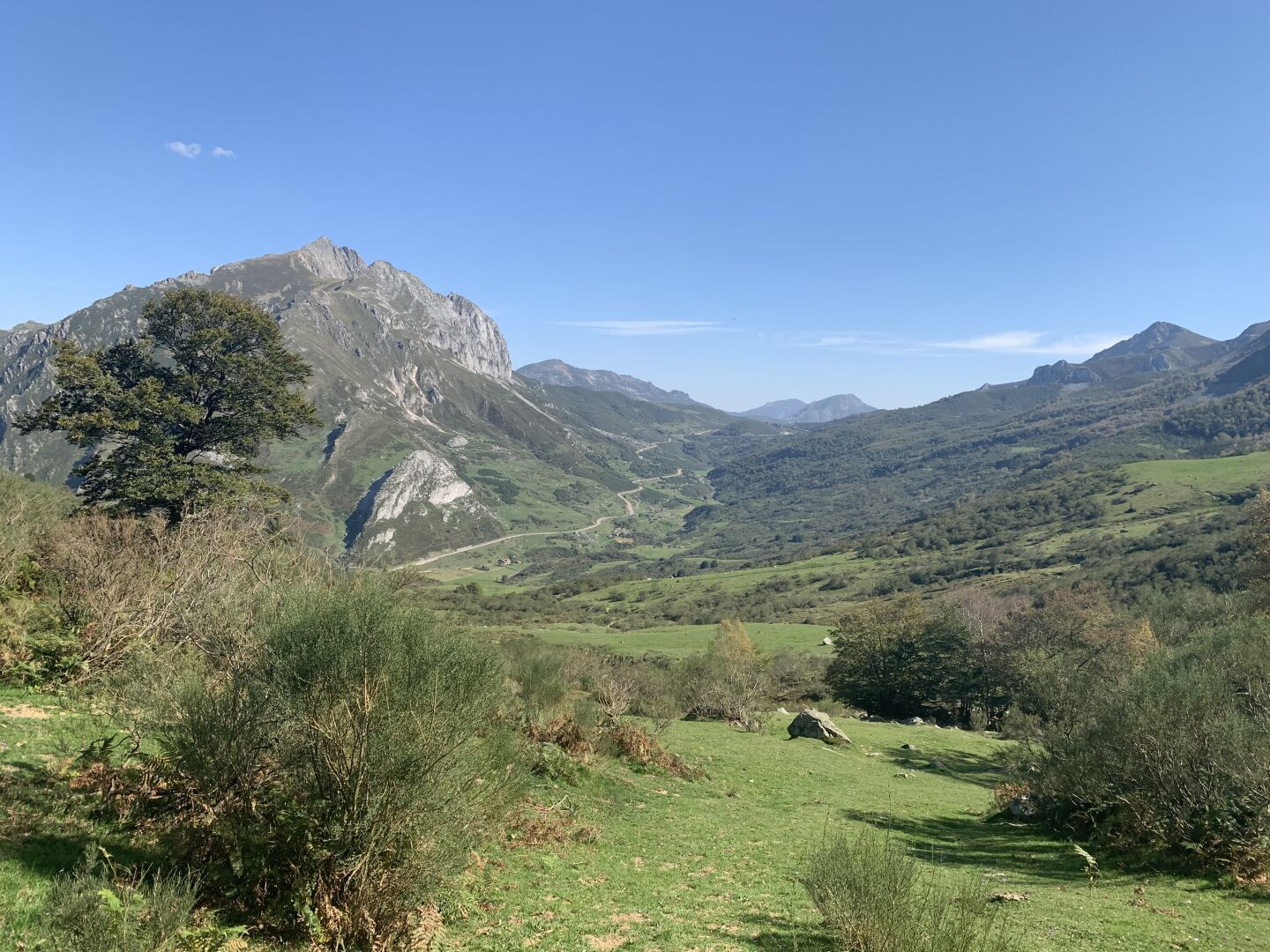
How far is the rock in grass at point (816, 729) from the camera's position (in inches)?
1289

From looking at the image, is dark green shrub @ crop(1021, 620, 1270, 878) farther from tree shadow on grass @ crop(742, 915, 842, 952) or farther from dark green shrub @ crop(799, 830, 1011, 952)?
dark green shrub @ crop(799, 830, 1011, 952)

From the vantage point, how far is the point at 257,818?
29.1 ft

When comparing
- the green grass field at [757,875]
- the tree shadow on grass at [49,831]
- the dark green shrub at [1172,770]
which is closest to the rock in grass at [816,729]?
the green grass field at [757,875]

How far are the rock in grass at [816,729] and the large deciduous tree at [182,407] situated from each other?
29624 millimetres

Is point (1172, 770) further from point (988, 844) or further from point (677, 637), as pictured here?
point (677, 637)

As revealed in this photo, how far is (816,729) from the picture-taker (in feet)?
109

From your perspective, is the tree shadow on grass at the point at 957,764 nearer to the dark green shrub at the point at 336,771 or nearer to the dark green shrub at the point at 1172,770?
the dark green shrub at the point at 1172,770

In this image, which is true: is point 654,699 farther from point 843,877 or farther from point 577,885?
point 843,877

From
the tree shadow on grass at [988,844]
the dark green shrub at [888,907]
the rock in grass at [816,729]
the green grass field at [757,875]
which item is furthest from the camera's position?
the rock in grass at [816,729]

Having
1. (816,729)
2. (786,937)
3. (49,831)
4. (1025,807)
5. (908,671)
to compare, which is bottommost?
(908,671)

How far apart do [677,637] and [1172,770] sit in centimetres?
7204

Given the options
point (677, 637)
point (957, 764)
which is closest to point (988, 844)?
point (957, 764)

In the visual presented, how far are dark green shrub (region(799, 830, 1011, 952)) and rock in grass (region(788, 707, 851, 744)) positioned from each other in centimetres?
2562

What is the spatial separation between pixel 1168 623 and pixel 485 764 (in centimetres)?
5926
